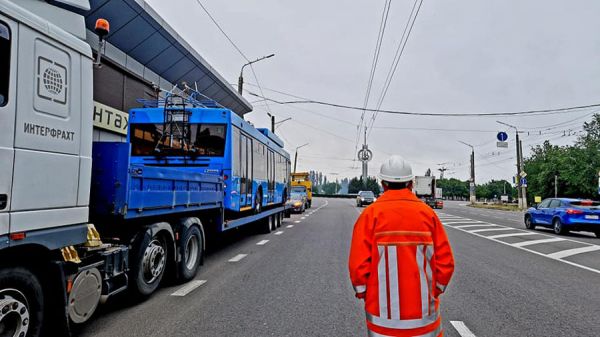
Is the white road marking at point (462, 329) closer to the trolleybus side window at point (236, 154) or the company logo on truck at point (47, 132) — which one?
the company logo on truck at point (47, 132)

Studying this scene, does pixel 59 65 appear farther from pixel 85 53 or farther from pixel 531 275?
pixel 531 275

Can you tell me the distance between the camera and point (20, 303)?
3.24 metres

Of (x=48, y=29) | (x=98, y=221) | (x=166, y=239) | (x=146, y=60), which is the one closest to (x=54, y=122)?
(x=48, y=29)

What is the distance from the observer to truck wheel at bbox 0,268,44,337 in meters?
3.11

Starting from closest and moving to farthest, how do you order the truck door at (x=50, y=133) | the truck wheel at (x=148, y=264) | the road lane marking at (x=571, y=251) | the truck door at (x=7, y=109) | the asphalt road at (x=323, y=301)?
the truck door at (x=7, y=109) → the truck door at (x=50, y=133) → the asphalt road at (x=323, y=301) → the truck wheel at (x=148, y=264) → the road lane marking at (x=571, y=251)

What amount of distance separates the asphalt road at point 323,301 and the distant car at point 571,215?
596cm

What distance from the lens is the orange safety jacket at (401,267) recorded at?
2520 millimetres

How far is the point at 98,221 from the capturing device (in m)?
4.92

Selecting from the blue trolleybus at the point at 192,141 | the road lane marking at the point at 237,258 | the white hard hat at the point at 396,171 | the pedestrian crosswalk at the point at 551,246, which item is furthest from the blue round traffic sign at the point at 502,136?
the white hard hat at the point at 396,171

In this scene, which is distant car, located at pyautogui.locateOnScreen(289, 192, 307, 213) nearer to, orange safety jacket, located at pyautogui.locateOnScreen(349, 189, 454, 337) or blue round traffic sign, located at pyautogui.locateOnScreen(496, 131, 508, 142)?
blue round traffic sign, located at pyautogui.locateOnScreen(496, 131, 508, 142)

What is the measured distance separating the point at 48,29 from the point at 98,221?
226 centimetres

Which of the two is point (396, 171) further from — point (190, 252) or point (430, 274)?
point (190, 252)

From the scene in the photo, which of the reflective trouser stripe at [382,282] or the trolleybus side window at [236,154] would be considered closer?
the reflective trouser stripe at [382,282]

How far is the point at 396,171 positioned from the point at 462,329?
2702 millimetres
